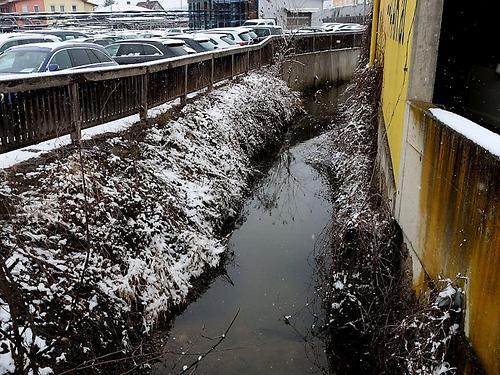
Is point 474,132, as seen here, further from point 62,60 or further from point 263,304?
point 62,60

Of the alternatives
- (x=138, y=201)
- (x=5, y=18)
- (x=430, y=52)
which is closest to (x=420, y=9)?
(x=430, y=52)

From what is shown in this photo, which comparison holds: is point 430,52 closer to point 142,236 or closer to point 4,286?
point 142,236

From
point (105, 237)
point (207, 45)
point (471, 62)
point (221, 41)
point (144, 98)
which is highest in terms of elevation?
point (221, 41)

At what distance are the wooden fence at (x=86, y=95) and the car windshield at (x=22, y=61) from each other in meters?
2.47

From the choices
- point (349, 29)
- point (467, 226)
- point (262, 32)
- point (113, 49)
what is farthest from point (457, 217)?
point (349, 29)

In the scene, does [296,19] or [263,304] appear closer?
[263,304]

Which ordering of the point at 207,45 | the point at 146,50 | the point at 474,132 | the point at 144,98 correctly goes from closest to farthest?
the point at 474,132 → the point at 144,98 → the point at 146,50 → the point at 207,45

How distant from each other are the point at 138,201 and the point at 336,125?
11359 millimetres

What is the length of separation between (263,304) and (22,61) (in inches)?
292

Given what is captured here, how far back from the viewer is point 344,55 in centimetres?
2975

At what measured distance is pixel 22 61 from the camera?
1055 cm

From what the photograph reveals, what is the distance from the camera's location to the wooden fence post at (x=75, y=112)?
7344mm

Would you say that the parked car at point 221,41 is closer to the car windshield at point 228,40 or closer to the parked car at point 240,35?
the car windshield at point 228,40

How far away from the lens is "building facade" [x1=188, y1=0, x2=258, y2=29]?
138ft
